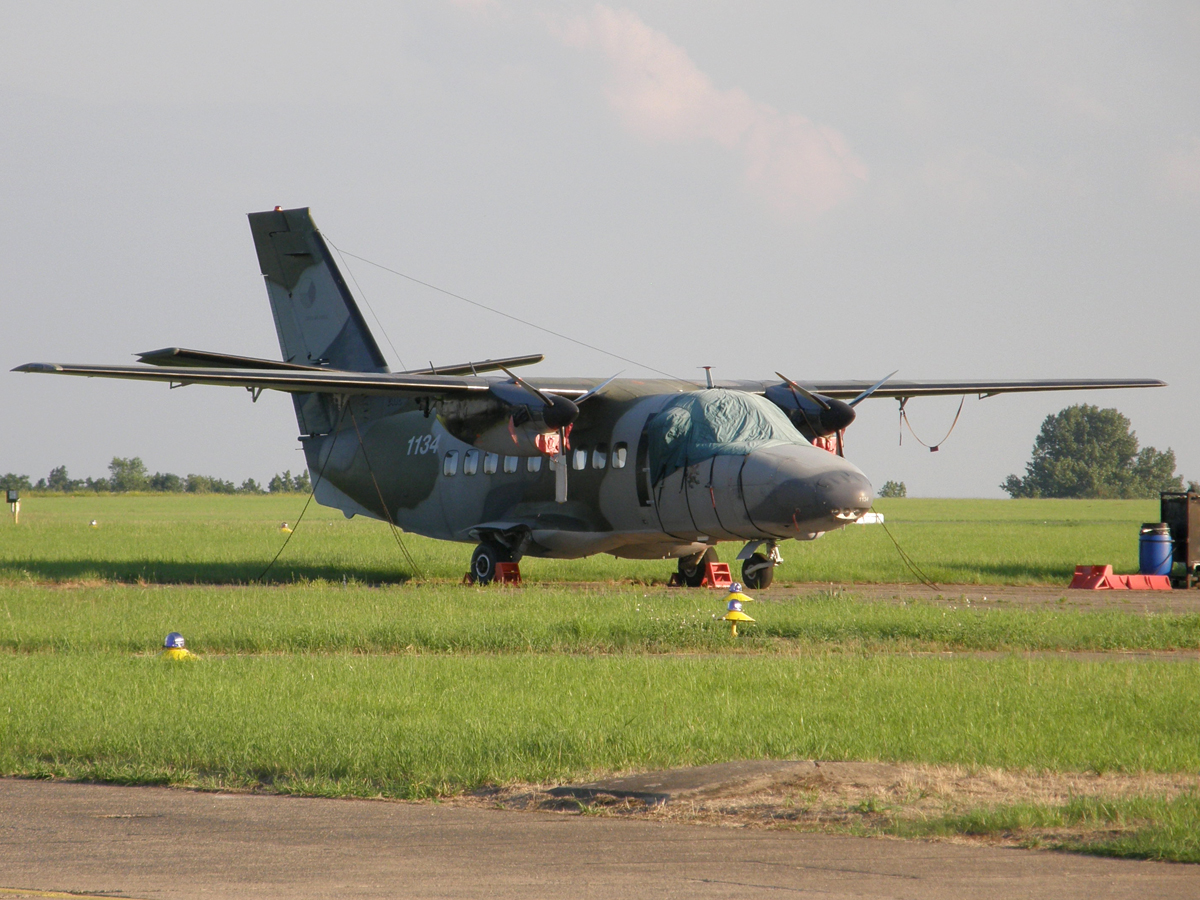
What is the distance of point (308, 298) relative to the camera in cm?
2716

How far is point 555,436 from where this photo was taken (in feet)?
68.3

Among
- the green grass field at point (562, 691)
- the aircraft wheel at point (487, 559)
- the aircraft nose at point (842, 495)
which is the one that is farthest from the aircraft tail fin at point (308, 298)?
the aircraft nose at point (842, 495)

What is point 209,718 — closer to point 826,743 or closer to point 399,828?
point 399,828

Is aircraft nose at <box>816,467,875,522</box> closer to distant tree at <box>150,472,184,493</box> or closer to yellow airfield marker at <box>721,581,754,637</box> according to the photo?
yellow airfield marker at <box>721,581,754,637</box>

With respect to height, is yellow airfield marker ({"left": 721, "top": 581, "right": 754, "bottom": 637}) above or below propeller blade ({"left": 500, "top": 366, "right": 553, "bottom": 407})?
below

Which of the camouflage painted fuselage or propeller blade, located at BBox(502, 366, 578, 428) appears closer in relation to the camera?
the camouflage painted fuselage

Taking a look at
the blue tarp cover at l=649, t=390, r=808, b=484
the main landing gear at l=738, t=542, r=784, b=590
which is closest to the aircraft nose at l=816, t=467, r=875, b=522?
the blue tarp cover at l=649, t=390, r=808, b=484

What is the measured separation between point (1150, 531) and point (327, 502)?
16.4 metres

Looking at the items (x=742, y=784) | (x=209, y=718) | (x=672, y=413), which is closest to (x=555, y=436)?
(x=672, y=413)

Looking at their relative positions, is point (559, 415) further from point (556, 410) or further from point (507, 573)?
point (507, 573)

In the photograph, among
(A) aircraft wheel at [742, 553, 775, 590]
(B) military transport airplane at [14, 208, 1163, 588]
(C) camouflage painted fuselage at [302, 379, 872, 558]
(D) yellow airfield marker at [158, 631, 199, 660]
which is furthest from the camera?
(A) aircraft wheel at [742, 553, 775, 590]

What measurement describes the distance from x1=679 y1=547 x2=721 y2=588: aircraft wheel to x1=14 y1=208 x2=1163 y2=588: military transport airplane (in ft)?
0.08

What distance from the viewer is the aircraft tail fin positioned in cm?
2647

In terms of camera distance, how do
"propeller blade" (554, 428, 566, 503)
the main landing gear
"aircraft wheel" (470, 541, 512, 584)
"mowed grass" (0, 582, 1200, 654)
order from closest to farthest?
"mowed grass" (0, 582, 1200, 654), "propeller blade" (554, 428, 566, 503), the main landing gear, "aircraft wheel" (470, 541, 512, 584)
